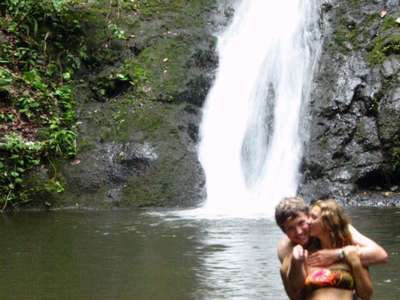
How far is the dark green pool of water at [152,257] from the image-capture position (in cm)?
652

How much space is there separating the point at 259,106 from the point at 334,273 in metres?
11.7

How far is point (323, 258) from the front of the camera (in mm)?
3648

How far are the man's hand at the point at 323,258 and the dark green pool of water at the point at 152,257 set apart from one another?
2.60 m

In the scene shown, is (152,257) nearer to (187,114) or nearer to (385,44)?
(187,114)

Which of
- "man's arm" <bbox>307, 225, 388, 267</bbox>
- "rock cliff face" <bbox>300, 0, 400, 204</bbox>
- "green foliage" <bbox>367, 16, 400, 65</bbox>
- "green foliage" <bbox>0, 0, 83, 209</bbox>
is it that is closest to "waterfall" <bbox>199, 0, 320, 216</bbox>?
"rock cliff face" <bbox>300, 0, 400, 204</bbox>

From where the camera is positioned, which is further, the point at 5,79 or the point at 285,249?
the point at 5,79

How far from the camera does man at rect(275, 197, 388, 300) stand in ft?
11.8

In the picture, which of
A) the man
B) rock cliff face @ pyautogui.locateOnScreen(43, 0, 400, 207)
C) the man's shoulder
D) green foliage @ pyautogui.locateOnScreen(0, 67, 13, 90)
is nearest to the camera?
the man

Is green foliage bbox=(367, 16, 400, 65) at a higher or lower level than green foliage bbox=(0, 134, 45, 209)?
higher

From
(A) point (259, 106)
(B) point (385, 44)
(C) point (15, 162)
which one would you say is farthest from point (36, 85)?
(B) point (385, 44)

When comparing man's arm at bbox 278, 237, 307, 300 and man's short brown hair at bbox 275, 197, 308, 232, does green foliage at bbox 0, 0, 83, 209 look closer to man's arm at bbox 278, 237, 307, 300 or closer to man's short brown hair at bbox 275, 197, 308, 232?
man's arm at bbox 278, 237, 307, 300

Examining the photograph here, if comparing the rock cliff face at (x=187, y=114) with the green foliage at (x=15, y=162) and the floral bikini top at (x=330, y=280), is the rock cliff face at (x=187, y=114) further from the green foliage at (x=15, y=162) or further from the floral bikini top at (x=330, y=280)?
the floral bikini top at (x=330, y=280)

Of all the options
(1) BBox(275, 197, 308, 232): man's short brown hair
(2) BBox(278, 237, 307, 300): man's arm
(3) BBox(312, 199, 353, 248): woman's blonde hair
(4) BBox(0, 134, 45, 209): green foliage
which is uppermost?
(4) BBox(0, 134, 45, 209): green foliage

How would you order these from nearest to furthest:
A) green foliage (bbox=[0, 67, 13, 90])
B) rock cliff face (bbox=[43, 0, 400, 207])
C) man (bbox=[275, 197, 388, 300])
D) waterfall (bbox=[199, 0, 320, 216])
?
1. man (bbox=[275, 197, 388, 300])
2. rock cliff face (bbox=[43, 0, 400, 207])
3. waterfall (bbox=[199, 0, 320, 216])
4. green foliage (bbox=[0, 67, 13, 90])
